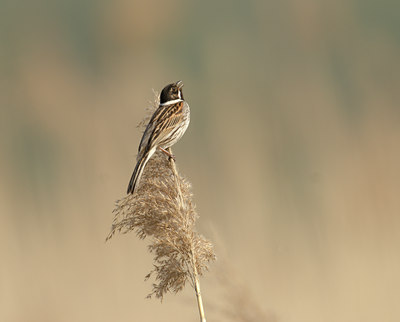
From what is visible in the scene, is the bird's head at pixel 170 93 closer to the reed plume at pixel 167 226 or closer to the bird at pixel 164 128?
the bird at pixel 164 128

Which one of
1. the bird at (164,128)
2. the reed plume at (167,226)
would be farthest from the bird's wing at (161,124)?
the reed plume at (167,226)

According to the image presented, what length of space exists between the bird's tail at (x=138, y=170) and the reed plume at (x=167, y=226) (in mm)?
26

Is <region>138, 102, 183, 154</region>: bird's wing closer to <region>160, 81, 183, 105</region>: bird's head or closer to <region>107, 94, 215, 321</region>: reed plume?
<region>160, 81, 183, 105</region>: bird's head

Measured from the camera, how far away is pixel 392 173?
37.1ft

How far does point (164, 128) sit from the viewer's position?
4.32m

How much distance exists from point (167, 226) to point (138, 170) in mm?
442

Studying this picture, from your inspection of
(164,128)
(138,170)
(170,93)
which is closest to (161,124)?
(164,128)

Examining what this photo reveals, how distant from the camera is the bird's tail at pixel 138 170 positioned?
3.56m

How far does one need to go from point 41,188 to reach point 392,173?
6.18 metres

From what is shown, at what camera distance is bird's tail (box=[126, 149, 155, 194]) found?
11.7ft

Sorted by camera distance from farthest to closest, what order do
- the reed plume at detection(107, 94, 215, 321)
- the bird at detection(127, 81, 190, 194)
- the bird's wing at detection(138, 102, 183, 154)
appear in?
the bird's wing at detection(138, 102, 183, 154) < the bird at detection(127, 81, 190, 194) < the reed plume at detection(107, 94, 215, 321)

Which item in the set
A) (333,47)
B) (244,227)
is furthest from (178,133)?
(333,47)

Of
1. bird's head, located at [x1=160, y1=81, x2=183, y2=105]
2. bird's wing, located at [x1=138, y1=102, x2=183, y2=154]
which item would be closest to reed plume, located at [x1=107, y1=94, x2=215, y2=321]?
bird's wing, located at [x1=138, y1=102, x2=183, y2=154]

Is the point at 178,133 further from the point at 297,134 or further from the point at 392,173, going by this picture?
the point at 297,134
